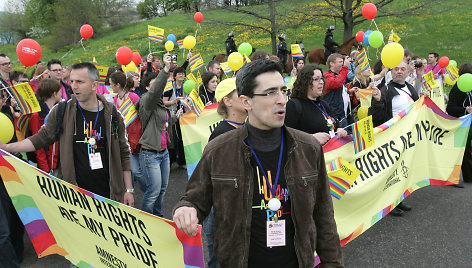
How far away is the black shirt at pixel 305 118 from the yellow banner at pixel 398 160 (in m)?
0.23

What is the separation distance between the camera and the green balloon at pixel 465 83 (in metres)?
5.88

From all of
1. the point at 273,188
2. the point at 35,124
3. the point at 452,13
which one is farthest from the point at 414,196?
the point at 452,13

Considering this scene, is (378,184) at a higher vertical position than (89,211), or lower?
lower

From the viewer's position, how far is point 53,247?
355 cm

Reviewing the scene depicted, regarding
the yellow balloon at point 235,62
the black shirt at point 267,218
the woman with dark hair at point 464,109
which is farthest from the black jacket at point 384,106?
the black shirt at point 267,218

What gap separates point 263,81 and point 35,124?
414 centimetres

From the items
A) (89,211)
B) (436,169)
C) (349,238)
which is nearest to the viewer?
(89,211)

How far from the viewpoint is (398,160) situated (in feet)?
15.5

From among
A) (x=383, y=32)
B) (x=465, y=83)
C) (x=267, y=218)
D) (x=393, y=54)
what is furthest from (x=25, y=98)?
(x=383, y=32)

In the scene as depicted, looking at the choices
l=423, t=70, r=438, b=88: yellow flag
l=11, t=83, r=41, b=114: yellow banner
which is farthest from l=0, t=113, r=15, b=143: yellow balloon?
l=423, t=70, r=438, b=88: yellow flag

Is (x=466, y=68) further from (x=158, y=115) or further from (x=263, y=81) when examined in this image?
(x=263, y=81)

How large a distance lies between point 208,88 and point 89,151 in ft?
11.8

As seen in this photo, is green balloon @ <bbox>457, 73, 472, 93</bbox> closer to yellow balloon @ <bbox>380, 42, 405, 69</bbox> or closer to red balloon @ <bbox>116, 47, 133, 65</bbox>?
yellow balloon @ <bbox>380, 42, 405, 69</bbox>

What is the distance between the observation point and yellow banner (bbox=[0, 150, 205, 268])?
2.36 meters
